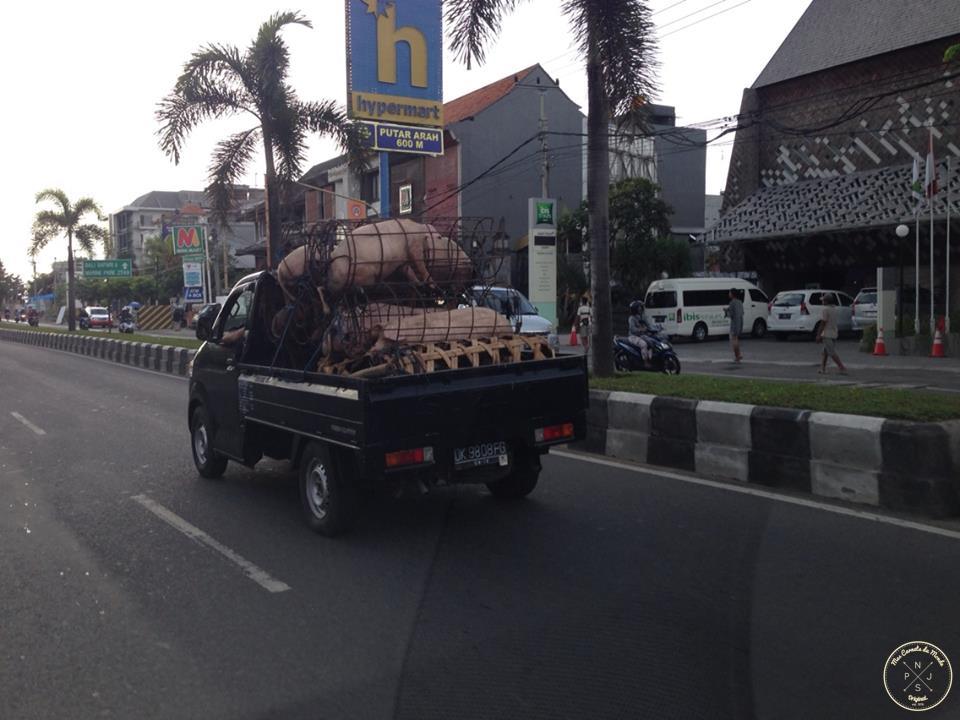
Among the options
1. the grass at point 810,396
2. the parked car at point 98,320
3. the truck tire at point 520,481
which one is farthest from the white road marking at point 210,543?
the parked car at point 98,320

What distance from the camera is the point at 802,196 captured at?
31625 millimetres

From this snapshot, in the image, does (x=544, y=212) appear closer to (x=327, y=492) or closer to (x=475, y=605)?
(x=327, y=492)

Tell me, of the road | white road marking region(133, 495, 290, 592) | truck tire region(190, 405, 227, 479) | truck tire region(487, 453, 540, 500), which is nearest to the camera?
the road

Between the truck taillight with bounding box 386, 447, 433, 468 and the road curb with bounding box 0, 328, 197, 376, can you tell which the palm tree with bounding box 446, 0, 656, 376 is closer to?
A: the truck taillight with bounding box 386, 447, 433, 468

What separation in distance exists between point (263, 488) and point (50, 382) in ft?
46.4

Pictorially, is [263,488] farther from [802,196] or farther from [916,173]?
[802,196]

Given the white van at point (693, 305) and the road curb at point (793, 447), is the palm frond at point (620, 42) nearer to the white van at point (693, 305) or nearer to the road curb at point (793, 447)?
the road curb at point (793, 447)

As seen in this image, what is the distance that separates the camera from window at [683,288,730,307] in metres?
28.5

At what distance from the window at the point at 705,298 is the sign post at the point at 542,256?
4.31 meters

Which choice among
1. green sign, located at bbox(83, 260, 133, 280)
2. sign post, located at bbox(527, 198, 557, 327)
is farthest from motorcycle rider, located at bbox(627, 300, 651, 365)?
green sign, located at bbox(83, 260, 133, 280)

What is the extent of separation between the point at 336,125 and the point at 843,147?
1966 centimetres

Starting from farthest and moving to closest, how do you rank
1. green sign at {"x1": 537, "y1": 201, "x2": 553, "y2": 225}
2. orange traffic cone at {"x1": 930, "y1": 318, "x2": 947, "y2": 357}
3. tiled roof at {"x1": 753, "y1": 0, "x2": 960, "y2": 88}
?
tiled roof at {"x1": 753, "y1": 0, "x2": 960, "y2": 88} < green sign at {"x1": 537, "y1": 201, "x2": 553, "y2": 225} < orange traffic cone at {"x1": 930, "y1": 318, "x2": 947, "y2": 357}

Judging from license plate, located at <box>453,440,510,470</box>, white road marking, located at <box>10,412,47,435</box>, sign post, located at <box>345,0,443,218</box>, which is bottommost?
white road marking, located at <box>10,412,47,435</box>

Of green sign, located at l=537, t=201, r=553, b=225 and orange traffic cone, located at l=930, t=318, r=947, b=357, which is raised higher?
green sign, located at l=537, t=201, r=553, b=225
